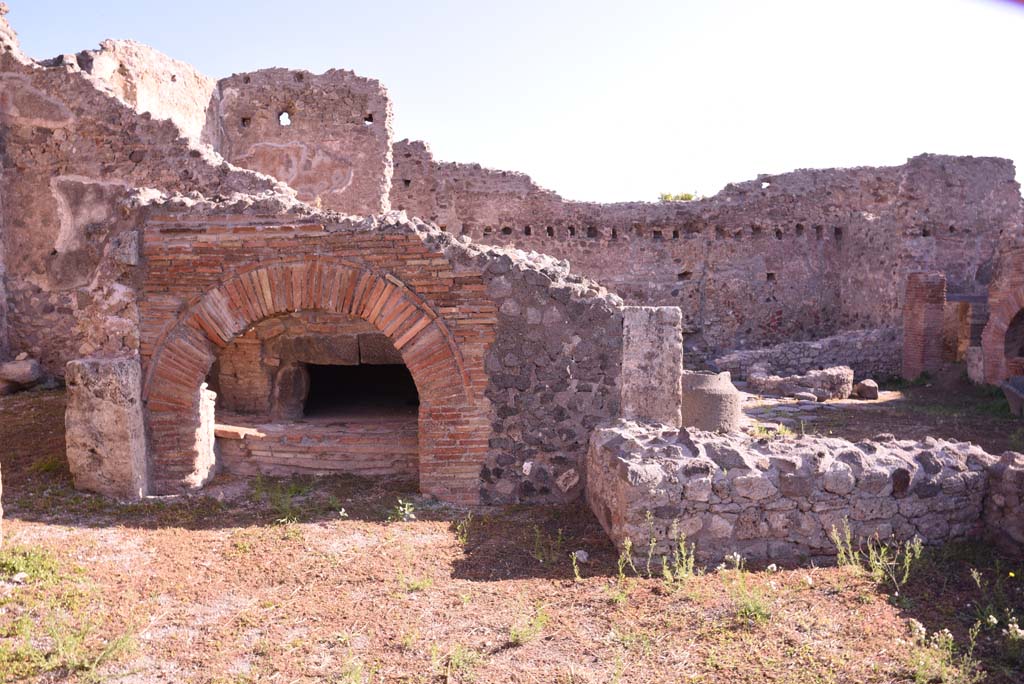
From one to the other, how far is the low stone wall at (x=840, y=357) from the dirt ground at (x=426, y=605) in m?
11.5

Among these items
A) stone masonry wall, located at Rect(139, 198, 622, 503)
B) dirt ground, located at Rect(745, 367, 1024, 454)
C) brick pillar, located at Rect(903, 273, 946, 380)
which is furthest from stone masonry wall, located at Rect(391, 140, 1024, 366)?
stone masonry wall, located at Rect(139, 198, 622, 503)

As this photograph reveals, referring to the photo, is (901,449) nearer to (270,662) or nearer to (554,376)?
(554,376)

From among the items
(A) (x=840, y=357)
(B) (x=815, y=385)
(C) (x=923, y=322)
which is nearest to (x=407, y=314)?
(B) (x=815, y=385)

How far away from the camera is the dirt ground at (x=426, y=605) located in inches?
136

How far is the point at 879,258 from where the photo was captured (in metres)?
17.6

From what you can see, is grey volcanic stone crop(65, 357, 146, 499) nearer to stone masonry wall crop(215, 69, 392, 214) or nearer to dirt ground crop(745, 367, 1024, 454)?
stone masonry wall crop(215, 69, 392, 214)

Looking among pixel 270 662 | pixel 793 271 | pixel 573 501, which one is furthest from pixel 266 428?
pixel 793 271

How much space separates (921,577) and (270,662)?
12.9 ft

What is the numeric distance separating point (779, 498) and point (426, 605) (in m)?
2.45

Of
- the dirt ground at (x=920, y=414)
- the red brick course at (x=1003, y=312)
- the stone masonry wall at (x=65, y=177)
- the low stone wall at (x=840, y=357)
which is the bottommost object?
the dirt ground at (x=920, y=414)

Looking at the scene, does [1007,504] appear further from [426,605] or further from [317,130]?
[317,130]

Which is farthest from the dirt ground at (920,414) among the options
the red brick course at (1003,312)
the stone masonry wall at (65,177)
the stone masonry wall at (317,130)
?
the stone masonry wall at (65,177)

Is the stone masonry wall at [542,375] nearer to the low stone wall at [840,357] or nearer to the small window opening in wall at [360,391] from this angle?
the small window opening in wall at [360,391]

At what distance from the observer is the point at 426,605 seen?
417 centimetres
